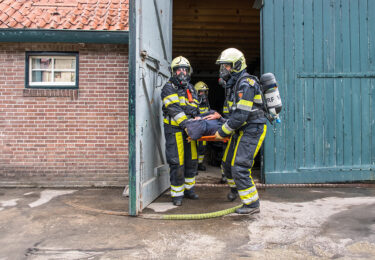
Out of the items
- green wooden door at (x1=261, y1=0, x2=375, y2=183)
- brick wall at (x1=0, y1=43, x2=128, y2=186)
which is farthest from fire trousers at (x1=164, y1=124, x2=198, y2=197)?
green wooden door at (x1=261, y1=0, x2=375, y2=183)

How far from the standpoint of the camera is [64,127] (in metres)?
6.08

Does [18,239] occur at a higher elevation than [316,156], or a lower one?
lower

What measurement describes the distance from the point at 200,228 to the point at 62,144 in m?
3.84

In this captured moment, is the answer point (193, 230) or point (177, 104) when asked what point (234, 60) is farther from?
point (193, 230)

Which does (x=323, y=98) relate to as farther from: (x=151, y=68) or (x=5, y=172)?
(x=5, y=172)

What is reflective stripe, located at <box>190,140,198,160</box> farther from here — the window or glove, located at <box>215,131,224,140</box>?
the window

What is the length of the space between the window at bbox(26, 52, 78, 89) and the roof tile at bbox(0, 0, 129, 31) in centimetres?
68

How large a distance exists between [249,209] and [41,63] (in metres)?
5.22

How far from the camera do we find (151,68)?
15.7 feet

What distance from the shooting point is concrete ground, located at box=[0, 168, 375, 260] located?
2963mm

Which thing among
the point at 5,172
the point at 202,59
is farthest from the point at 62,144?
the point at 202,59

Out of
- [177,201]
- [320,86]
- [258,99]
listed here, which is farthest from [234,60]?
[320,86]

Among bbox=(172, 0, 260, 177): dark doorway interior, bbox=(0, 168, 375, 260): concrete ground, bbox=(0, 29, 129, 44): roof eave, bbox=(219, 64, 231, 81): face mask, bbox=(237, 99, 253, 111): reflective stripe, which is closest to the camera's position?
bbox=(0, 168, 375, 260): concrete ground

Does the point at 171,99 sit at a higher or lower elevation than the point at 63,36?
lower
